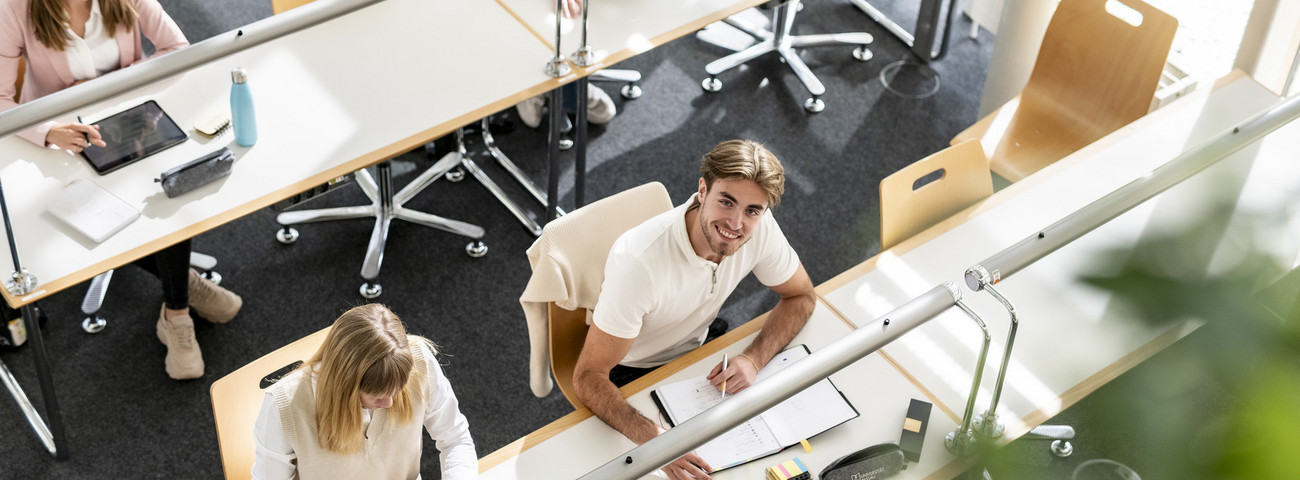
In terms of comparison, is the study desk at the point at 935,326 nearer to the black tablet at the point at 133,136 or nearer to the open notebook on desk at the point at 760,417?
the open notebook on desk at the point at 760,417

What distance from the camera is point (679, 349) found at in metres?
2.56

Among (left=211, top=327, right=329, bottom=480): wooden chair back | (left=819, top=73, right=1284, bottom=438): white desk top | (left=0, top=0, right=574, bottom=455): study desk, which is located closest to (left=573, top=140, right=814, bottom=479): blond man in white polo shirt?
(left=819, top=73, right=1284, bottom=438): white desk top

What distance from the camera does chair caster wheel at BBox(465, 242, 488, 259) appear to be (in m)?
3.55

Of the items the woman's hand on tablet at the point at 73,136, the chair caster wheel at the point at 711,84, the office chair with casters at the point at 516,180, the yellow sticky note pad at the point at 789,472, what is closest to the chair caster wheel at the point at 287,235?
the office chair with casters at the point at 516,180

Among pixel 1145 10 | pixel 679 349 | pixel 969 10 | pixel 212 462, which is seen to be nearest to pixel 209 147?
pixel 212 462

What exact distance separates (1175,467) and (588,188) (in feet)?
11.4

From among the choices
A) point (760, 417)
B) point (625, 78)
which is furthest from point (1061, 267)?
point (625, 78)

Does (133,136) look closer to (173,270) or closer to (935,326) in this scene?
(173,270)

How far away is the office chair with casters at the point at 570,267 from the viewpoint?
7.50ft

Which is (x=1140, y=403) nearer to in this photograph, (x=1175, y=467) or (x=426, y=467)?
(x=1175, y=467)

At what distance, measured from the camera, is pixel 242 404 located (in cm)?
235

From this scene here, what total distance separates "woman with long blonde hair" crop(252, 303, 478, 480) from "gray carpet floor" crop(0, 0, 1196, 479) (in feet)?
2.61

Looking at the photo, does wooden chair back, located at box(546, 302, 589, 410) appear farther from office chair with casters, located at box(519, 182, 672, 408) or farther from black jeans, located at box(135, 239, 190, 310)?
black jeans, located at box(135, 239, 190, 310)

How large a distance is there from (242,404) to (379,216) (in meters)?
1.28
